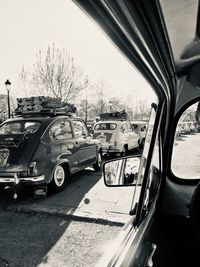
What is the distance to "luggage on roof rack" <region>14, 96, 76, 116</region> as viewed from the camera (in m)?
7.04

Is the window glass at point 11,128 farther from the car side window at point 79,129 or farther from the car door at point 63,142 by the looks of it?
the car side window at point 79,129

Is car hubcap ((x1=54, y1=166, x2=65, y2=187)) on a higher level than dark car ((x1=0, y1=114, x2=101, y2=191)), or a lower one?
lower

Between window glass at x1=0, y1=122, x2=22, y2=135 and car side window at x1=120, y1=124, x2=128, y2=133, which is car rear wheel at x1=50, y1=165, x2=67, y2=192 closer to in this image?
window glass at x1=0, y1=122, x2=22, y2=135

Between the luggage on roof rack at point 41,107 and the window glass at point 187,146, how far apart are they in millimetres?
5018

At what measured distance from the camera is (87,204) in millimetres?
5707

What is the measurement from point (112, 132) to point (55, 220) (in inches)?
257

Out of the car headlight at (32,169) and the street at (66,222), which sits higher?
the car headlight at (32,169)

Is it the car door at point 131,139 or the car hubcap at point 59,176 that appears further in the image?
the car door at point 131,139

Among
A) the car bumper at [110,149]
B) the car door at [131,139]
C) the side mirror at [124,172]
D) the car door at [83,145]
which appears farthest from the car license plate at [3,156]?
the car door at [131,139]

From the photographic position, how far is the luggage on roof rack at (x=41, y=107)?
23.1 ft

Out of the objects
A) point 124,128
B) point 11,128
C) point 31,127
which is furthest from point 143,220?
point 124,128

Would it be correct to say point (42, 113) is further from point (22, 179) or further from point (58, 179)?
point (22, 179)

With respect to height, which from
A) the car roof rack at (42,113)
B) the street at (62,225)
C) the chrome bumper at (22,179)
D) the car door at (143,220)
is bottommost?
the street at (62,225)

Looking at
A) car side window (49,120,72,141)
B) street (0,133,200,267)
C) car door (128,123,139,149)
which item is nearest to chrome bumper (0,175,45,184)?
street (0,133,200,267)
